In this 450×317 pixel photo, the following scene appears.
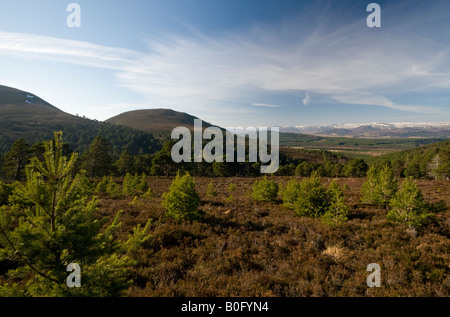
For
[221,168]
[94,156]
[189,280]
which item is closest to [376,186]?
[189,280]

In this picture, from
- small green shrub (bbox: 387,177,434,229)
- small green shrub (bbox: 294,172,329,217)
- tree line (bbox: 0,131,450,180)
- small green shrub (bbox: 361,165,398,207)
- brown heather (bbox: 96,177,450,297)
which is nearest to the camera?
brown heather (bbox: 96,177,450,297)

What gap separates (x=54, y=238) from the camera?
3.34 m

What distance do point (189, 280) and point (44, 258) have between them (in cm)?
412

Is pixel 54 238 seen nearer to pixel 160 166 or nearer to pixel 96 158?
pixel 160 166

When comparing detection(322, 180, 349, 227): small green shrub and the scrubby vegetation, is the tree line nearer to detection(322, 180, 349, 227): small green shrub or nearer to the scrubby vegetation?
the scrubby vegetation

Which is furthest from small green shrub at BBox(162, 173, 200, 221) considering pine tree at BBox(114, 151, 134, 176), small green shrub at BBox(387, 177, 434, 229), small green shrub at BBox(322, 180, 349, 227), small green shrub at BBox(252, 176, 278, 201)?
pine tree at BBox(114, 151, 134, 176)

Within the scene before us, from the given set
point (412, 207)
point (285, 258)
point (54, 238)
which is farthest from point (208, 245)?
point (412, 207)

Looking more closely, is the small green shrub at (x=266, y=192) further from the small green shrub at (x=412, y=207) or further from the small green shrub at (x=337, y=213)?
the small green shrub at (x=412, y=207)

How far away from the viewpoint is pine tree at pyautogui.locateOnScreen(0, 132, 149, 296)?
323 centimetres

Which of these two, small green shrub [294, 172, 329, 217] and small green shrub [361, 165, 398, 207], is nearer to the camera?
small green shrub [294, 172, 329, 217]
